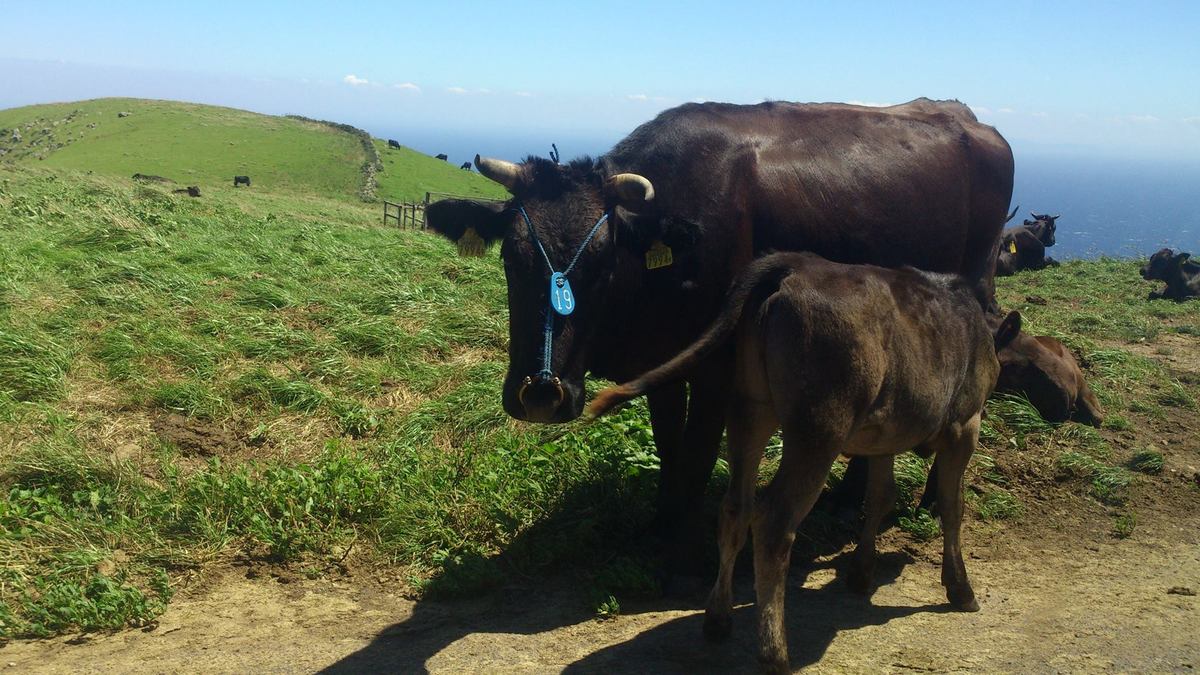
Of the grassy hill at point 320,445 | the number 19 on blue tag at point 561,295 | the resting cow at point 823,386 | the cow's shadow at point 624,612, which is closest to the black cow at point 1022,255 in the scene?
the grassy hill at point 320,445

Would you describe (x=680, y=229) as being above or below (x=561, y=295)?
above

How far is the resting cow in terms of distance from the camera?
13.8ft

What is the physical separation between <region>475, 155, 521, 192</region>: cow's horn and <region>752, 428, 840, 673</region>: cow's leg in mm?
2032

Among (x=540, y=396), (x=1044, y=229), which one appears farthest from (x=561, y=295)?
→ (x=1044, y=229)

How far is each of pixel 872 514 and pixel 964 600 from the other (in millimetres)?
643

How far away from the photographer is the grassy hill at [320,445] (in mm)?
5293

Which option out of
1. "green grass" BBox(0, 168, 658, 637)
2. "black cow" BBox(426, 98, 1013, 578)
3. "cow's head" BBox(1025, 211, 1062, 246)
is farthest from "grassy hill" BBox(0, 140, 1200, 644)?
"cow's head" BBox(1025, 211, 1062, 246)

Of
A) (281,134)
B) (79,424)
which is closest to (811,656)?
(79,424)

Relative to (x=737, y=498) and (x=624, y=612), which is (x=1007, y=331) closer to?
(x=737, y=498)

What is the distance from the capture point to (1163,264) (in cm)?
1672

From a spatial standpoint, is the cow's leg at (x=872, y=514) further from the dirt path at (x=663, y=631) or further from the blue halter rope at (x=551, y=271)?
the blue halter rope at (x=551, y=271)

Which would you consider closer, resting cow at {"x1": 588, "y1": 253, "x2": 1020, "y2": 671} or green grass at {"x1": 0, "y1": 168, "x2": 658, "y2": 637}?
resting cow at {"x1": 588, "y1": 253, "x2": 1020, "y2": 671}

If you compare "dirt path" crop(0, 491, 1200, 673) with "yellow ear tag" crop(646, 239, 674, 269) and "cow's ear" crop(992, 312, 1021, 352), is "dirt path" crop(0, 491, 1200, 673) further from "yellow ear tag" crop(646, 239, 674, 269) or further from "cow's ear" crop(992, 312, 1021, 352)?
"yellow ear tag" crop(646, 239, 674, 269)

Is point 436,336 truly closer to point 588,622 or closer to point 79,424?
point 79,424
